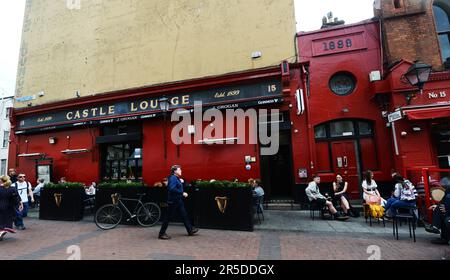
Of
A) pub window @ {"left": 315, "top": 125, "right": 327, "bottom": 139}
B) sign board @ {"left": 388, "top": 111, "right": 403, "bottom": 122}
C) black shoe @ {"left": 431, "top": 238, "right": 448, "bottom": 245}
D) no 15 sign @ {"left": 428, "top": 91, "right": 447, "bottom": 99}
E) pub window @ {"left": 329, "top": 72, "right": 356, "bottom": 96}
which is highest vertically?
pub window @ {"left": 329, "top": 72, "right": 356, "bottom": 96}

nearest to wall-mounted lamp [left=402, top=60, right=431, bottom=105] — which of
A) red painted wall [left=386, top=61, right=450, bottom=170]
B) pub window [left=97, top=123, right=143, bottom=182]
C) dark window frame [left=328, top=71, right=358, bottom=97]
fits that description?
red painted wall [left=386, top=61, right=450, bottom=170]

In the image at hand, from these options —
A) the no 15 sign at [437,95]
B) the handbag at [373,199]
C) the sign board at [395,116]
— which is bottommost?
the handbag at [373,199]

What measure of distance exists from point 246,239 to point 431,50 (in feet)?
32.6

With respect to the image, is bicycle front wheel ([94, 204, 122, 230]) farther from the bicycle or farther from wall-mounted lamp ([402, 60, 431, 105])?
wall-mounted lamp ([402, 60, 431, 105])

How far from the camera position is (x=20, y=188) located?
914cm

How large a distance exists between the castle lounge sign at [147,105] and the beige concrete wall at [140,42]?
108cm

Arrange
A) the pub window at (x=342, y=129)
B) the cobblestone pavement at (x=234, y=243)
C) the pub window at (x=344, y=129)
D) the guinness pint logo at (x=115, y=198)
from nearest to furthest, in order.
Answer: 1. the cobblestone pavement at (x=234, y=243)
2. the guinness pint logo at (x=115, y=198)
3. the pub window at (x=344, y=129)
4. the pub window at (x=342, y=129)

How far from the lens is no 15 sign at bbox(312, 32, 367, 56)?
10.6 meters

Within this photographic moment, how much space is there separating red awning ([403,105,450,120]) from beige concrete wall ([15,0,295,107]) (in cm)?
495

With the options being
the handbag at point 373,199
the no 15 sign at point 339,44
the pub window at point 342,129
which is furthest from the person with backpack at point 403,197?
the no 15 sign at point 339,44

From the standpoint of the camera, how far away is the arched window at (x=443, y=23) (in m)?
10.3

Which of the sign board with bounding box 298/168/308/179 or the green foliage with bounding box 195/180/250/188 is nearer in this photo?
the green foliage with bounding box 195/180/250/188

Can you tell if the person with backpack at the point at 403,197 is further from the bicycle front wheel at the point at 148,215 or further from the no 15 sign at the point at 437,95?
the bicycle front wheel at the point at 148,215

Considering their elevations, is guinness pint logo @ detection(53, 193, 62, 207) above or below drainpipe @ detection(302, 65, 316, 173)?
below
